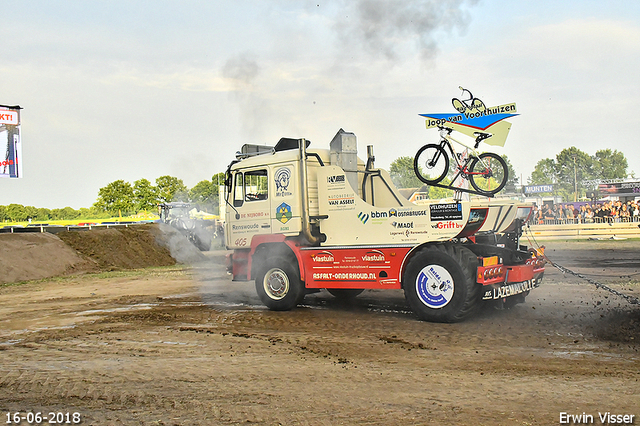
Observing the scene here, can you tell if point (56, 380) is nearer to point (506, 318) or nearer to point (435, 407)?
point (435, 407)

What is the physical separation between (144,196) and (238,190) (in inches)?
1989

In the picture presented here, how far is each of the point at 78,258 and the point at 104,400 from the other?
54.5 ft

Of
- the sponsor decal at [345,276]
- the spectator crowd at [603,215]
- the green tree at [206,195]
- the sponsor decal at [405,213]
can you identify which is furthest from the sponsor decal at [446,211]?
the green tree at [206,195]

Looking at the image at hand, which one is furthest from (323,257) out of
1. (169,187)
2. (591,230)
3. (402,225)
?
(169,187)

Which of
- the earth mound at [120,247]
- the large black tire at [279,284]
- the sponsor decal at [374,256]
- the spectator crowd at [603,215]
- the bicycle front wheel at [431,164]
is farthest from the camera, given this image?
the spectator crowd at [603,215]

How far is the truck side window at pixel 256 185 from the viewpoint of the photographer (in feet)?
35.2

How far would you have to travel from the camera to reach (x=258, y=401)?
4.91m

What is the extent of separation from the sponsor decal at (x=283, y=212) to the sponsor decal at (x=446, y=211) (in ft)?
9.50

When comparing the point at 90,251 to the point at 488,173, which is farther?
the point at 90,251

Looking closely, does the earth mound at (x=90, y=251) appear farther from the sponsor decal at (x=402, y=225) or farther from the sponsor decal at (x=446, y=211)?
the sponsor decal at (x=446, y=211)

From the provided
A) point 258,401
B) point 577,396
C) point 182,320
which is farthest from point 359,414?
point 182,320

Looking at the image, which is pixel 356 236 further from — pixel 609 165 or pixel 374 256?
pixel 609 165

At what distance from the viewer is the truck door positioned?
10.7m

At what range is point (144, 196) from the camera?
192 ft
